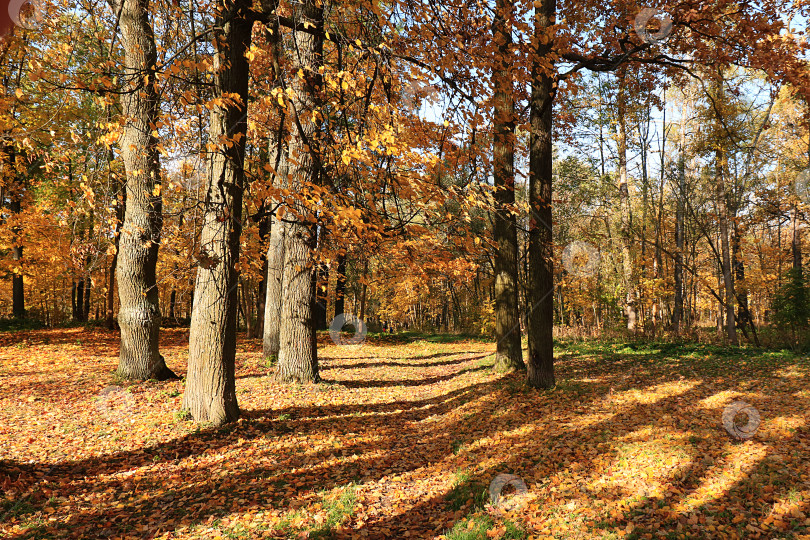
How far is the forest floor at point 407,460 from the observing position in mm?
3861

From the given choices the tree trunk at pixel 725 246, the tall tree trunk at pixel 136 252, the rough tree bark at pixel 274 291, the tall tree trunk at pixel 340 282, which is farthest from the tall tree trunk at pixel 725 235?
the tall tree trunk at pixel 136 252

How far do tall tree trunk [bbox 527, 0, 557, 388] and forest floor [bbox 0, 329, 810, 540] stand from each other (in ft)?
2.23

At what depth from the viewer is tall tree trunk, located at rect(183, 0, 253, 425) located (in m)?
5.38

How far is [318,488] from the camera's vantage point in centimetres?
461

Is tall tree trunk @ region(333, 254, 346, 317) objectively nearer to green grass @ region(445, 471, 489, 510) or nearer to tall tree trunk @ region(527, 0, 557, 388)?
tall tree trunk @ region(527, 0, 557, 388)

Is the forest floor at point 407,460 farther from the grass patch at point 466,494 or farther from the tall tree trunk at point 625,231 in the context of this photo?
the tall tree trunk at point 625,231

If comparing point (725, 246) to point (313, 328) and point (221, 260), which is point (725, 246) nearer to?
Result: point (313, 328)

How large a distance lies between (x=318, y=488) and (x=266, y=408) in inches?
Result: 100

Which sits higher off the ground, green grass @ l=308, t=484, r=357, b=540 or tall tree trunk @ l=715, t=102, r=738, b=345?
tall tree trunk @ l=715, t=102, r=738, b=345

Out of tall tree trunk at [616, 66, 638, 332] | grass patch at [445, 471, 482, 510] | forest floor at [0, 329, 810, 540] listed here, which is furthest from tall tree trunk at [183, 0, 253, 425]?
tall tree trunk at [616, 66, 638, 332]

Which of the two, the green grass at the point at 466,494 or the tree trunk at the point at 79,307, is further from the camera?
the tree trunk at the point at 79,307

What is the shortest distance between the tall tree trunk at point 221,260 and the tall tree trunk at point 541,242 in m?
5.05

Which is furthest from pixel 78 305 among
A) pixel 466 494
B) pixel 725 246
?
pixel 725 246

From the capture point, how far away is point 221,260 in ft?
17.7
